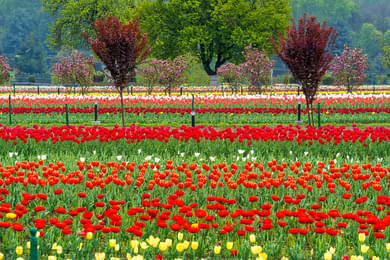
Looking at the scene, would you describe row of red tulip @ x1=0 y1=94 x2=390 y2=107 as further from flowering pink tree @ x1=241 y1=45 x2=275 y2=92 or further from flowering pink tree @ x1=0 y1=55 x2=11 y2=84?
flowering pink tree @ x1=0 y1=55 x2=11 y2=84

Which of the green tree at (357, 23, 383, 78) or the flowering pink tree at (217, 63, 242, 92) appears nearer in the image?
the flowering pink tree at (217, 63, 242, 92)

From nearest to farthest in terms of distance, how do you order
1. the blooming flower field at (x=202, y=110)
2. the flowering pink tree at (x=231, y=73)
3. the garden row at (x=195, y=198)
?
1. the garden row at (x=195, y=198)
2. the blooming flower field at (x=202, y=110)
3. the flowering pink tree at (x=231, y=73)

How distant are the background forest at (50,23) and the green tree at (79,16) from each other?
37.3ft

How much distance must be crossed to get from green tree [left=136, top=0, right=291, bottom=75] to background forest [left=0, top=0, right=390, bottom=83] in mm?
26986

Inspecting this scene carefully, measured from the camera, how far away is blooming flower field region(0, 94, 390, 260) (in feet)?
16.6

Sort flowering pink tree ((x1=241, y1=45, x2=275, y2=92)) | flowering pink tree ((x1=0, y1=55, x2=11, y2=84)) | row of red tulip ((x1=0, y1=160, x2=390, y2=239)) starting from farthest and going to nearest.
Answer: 1. flowering pink tree ((x1=0, y1=55, x2=11, y2=84))
2. flowering pink tree ((x1=241, y1=45, x2=275, y2=92))
3. row of red tulip ((x1=0, y1=160, x2=390, y2=239))

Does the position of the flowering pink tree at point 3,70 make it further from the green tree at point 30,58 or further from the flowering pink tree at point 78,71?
the green tree at point 30,58

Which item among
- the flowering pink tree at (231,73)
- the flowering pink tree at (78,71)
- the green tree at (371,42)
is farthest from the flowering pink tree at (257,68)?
the green tree at (371,42)

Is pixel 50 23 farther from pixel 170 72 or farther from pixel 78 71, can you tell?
pixel 170 72

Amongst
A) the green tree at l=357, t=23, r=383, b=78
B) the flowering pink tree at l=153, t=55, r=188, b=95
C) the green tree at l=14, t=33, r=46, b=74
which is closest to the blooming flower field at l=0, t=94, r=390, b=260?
the flowering pink tree at l=153, t=55, r=188, b=95

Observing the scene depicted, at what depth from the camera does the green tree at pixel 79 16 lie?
58781 mm

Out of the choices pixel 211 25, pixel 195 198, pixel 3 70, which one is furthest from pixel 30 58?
pixel 195 198

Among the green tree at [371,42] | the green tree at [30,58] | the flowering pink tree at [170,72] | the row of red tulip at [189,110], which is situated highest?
the green tree at [371,42]

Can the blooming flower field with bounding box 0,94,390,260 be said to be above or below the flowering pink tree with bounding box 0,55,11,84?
below
